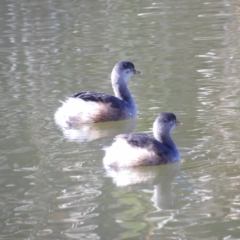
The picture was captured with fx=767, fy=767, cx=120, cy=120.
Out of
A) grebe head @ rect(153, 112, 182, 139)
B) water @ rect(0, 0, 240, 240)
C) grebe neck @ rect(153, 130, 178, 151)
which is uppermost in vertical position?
grebe head @ rect(153, 112, 182, 139)

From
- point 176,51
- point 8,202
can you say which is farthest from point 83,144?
point 176,51

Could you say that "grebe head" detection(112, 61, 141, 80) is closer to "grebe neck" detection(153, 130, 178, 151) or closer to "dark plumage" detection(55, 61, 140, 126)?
"dark plumage" detection(55, 61, 140, 126)

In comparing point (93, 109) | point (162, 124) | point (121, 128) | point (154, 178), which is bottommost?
point (121, 128)

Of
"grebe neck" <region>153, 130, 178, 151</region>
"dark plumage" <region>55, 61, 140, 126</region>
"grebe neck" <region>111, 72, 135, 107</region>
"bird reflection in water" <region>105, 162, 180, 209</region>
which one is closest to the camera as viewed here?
"bird reflection in water" <region>105, 162, 180, 209</region>

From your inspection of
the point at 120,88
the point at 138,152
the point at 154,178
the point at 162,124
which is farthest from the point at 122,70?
the point at 154,178

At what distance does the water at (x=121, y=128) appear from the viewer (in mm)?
5922

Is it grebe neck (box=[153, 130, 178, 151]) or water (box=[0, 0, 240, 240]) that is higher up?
grebe neck (box=[153, 130, 178, 151])

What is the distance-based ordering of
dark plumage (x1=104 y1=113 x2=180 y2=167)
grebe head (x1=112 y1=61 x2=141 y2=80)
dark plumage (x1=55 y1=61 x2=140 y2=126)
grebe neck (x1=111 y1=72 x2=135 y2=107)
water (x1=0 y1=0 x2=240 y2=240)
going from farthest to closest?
grebe head (x1=112 y1=61 x2=141 y2=80) → grebe neck (x1=111 y1=72 x2=135 y2=107) → dark plumage (x1=55 y1=61 x2=140 y2=126) → dark plumage (x1=104 y1=113 x2=180 y2=167) → water (x1=0 y1=0 x2=240 y2=240)

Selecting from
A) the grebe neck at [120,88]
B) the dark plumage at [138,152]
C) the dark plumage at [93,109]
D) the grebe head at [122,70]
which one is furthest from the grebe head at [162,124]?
the grebe head at [122,70]

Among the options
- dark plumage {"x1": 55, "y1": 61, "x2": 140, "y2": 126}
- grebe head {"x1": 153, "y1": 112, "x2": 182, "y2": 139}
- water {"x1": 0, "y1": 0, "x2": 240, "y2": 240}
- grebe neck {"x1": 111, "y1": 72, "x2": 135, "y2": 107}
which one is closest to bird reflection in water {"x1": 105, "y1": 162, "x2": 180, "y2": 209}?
water {"x1": 0, "y1": 0, "x2": 240, "y2": 240}

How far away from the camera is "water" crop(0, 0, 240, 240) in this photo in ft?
19.4

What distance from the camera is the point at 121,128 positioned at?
916 cm

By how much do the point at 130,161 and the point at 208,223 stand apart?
1.59 m

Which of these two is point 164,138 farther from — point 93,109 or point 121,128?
point 93,109
